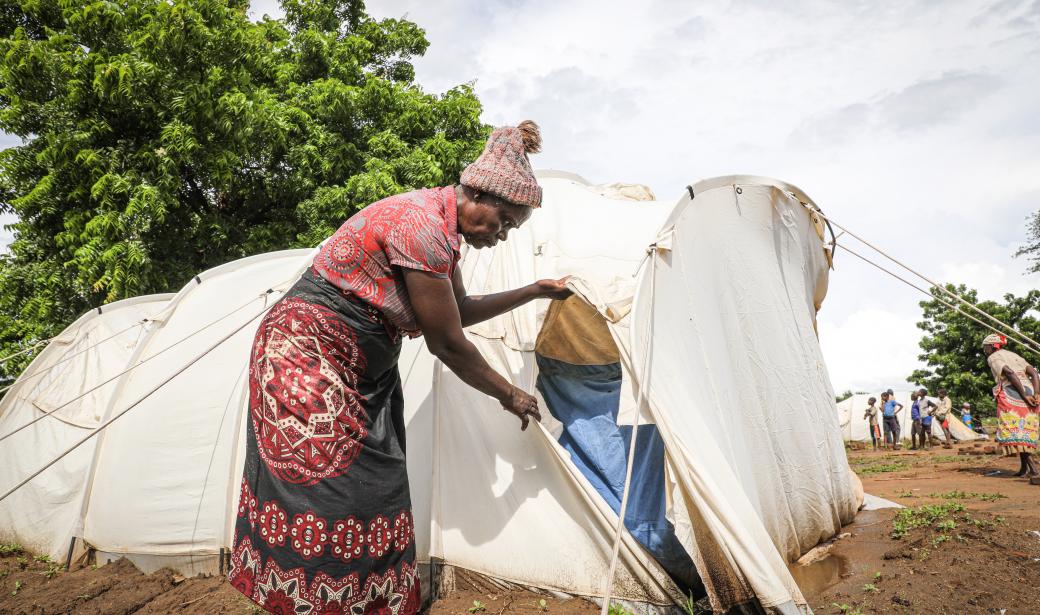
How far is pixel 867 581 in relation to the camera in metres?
2.99

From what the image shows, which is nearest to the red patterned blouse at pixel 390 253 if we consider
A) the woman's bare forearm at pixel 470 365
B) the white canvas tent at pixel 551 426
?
the woman's bare forearm at pixel 470 365

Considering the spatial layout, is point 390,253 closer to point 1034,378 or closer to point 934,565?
point 934,565

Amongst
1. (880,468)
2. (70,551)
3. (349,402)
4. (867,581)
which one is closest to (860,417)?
(880,468)

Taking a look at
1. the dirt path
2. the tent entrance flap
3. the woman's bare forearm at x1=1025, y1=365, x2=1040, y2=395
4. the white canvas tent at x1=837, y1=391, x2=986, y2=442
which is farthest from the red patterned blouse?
the white canvas tent at x1=837, y1=391, x2=986, y2=442

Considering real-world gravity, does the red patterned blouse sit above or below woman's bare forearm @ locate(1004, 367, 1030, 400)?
above

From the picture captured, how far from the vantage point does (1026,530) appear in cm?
348

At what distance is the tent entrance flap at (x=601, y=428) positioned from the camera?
2818 mm

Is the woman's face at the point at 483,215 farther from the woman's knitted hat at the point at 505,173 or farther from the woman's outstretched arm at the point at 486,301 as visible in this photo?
the woman's outstretched arm at the point at 486,301

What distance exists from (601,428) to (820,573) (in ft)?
4.84

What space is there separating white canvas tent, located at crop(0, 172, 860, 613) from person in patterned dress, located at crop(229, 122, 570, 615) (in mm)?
787

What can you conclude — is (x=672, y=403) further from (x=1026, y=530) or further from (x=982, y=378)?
(x=982, y=378)

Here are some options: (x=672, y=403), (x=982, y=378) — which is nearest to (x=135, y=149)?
(x=672, y=403)

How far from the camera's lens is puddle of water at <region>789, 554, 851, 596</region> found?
3.07m

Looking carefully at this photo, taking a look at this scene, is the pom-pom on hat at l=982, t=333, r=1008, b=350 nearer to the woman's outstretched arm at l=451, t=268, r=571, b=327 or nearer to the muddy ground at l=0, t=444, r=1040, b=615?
the muddy ground at l=0, t=444, r=1040, b=615
